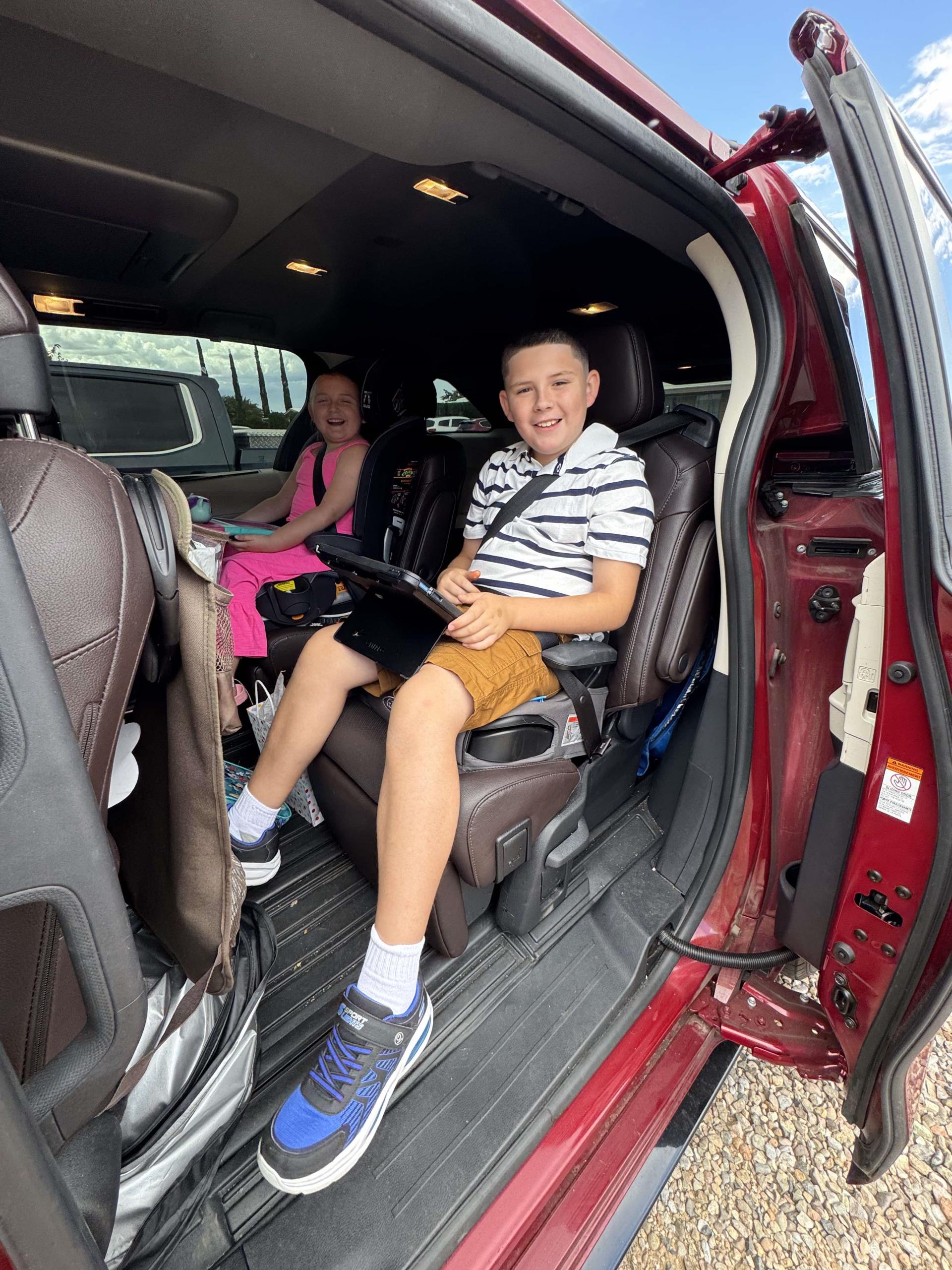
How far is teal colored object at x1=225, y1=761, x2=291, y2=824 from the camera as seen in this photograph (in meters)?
1.62

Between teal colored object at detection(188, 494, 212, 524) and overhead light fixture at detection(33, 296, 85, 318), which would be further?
overhead light fixture at detection(33, 296, 85, 318)

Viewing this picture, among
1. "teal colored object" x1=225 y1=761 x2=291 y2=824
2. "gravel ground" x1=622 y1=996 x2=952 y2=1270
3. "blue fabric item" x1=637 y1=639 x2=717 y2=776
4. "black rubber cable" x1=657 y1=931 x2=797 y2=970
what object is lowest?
"gravel ground" x1=622 y1=996 x2=952 y2=1270

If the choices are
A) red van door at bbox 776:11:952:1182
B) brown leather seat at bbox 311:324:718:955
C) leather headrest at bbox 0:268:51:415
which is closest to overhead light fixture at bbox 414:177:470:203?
brown leather seat at bbox 311:324:718:955

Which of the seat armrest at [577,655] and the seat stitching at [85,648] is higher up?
the seat stitching at [85,648]

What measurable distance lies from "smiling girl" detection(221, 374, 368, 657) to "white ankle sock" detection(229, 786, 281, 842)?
0.67m

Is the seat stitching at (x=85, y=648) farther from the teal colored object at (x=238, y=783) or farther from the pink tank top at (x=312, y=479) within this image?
the pink tank top at (x=312, y=479)

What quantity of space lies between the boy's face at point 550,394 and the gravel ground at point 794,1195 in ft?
5.15

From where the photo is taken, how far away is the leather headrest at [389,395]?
96.4 inches

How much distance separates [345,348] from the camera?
112 inches

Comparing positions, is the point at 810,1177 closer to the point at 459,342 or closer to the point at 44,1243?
the point at 44,1243

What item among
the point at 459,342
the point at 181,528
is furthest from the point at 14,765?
the point at 459,342

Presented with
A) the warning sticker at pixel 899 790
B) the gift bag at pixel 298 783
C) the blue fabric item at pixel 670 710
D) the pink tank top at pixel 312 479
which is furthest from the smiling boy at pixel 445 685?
the pink tank top at pixel 312 479

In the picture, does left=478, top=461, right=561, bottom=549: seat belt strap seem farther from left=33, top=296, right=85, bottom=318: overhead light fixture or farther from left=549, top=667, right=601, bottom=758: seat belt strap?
left=33, top=296, right=85, bottom=318: overhead light fixture

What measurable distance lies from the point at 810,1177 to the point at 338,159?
8.24 ft
